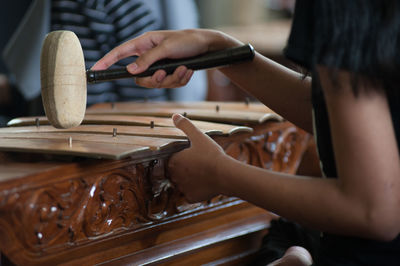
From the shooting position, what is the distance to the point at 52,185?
79cm

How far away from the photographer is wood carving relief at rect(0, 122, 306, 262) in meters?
0.76

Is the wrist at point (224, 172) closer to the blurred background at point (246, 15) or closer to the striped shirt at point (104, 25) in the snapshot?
the striped shirt at point (104, 25)

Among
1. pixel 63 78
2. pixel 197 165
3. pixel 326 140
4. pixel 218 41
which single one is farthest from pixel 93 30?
pixel 326 140

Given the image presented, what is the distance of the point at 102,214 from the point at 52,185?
0.38ft

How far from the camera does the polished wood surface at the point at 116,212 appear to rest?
0.77m

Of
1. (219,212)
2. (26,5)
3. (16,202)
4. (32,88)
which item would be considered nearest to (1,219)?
(16,202)

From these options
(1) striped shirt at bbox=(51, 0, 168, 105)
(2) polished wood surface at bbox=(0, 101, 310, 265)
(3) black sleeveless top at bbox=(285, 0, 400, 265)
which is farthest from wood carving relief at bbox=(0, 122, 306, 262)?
(1) striped shirt at bbox=(51, 0, 168, 105)

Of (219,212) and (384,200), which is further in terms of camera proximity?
Result: (219,212)

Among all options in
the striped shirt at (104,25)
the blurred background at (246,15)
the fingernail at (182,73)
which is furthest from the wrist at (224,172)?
the blurred background at (246,15)

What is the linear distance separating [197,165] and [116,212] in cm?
16

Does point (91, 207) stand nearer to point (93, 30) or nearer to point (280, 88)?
point (280, 88)

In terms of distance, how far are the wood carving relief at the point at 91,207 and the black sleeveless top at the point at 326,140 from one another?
0.28 meters

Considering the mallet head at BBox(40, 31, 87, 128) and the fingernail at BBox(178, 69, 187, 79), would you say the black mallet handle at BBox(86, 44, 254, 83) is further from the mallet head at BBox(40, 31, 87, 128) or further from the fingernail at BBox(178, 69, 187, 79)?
the mallet head at BBox(40, 31, 87, 128)

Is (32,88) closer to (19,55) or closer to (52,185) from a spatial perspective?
(19,55)
